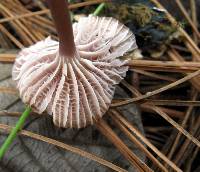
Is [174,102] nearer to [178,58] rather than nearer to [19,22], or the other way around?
[178,58]

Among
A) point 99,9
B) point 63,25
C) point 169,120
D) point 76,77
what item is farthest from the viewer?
point 99,9

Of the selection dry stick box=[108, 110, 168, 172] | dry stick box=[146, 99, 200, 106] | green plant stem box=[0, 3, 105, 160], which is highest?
green plant stem box=[0, 3, 105, 160]

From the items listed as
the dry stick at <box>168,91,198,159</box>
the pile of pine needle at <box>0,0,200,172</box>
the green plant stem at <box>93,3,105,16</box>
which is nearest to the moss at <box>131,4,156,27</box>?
the pile of pine needle at <box>0,0,200,172</box>

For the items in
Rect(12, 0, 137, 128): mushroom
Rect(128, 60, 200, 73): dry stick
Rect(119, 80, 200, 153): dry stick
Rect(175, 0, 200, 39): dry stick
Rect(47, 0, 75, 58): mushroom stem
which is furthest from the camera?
Rect(175, 0, 200, 39): dry stick

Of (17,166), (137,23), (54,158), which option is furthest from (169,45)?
(17,166)

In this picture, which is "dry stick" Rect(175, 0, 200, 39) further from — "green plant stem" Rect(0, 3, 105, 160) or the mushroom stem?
"green plant stem" Rect(0, 3, 105, 160)

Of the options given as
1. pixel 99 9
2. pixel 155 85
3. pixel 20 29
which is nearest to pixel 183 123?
pixel 155 85
